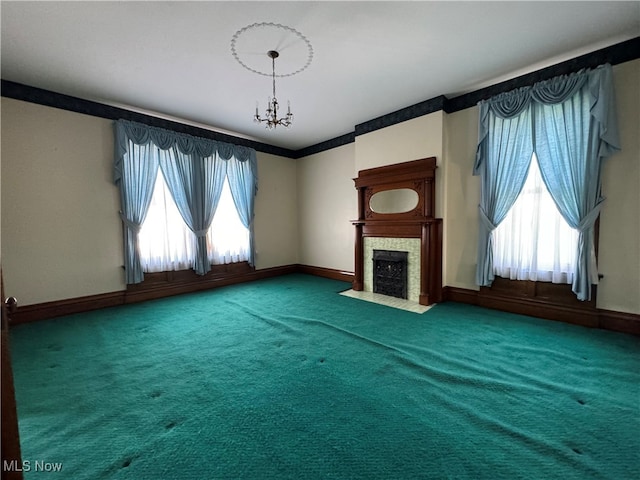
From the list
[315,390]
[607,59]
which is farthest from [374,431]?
[607,59]

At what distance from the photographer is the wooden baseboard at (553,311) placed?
9.13 feet

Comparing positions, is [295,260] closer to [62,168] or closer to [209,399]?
[62,168]

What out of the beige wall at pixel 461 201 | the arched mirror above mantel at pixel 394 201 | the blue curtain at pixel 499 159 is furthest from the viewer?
the arched mirror above mantel at pixel 394 201

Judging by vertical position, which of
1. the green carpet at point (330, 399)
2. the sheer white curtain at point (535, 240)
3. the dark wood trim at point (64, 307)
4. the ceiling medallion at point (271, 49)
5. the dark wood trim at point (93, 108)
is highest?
the ceiling medallion at point (271, 49)

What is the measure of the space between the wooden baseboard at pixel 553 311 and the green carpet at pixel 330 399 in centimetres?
14

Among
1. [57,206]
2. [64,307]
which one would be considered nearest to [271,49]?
[57,206]

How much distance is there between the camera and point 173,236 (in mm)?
4480

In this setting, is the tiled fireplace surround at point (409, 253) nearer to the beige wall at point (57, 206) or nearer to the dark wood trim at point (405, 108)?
Answer: the dark wood trim at point (405, 108)

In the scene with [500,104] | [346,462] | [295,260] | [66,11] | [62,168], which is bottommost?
[346,462]

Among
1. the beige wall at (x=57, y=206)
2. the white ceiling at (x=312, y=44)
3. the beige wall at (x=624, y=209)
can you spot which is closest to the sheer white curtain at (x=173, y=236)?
the beige wall at (x=57, y=206)

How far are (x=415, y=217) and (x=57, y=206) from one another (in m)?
4.83

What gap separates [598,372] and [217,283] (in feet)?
16.4

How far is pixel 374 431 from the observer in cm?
156

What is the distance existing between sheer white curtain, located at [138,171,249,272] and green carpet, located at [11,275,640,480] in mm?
1339
